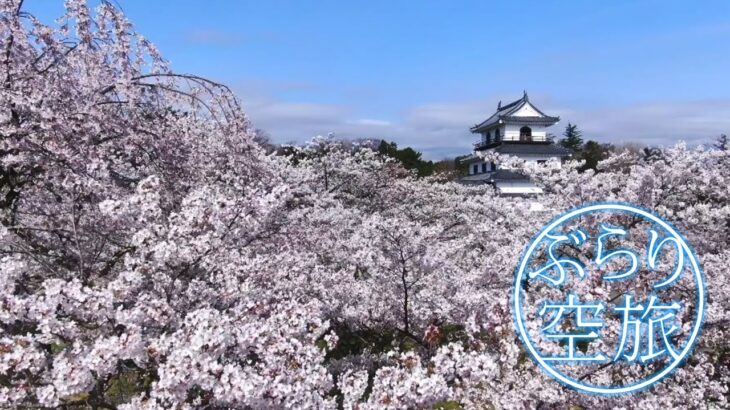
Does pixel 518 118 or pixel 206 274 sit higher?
pixel 518 118

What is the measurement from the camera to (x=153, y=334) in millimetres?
4016

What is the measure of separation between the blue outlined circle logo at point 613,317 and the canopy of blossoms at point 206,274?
0.12 m

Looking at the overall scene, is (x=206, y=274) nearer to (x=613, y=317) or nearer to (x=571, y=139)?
(x=613, y=317)

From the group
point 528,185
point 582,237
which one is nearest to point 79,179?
point 582,237

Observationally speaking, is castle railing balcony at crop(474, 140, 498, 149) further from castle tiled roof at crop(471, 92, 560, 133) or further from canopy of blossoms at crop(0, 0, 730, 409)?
canopy of blossoms at crop(0, 0, 730, 409)

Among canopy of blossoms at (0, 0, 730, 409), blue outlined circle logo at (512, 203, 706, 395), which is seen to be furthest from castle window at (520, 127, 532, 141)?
blue outlined circle logo at (512, 203, 706, 395)

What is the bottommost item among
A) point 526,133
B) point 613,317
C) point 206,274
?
point 613,317

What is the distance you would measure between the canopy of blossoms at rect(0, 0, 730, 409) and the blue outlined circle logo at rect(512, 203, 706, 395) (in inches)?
4.8

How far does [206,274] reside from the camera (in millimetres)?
4883

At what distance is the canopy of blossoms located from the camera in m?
3.64

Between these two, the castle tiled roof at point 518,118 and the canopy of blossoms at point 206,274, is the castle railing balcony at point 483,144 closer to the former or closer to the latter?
the castle tiled roof at point 518,118

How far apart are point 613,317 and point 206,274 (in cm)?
399

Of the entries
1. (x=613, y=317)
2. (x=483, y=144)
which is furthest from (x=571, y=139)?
(x=613, y=317)

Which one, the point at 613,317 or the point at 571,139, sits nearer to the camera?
the point at 613,317
